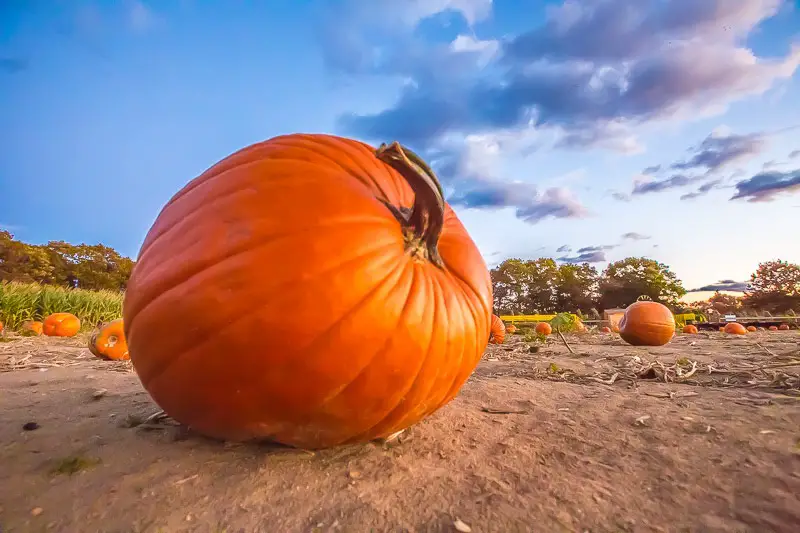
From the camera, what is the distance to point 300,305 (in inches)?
55.2

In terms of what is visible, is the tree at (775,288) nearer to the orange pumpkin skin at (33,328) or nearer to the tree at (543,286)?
the tree at (543,286)

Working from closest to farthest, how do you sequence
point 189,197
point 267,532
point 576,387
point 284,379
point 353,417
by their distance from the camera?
point 267,532
point 284,379
point 353,417
point 189,197
point 576,387

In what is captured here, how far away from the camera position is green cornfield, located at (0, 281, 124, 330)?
10.3 m

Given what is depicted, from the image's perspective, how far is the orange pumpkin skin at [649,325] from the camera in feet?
21.9

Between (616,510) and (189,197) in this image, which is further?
(189,197)

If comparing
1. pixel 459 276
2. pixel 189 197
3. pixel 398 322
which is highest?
pixel 189 197

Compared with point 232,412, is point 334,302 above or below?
above

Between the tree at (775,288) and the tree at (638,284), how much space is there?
5992 mm

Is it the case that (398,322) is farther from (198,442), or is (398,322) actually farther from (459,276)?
A: (198,442)

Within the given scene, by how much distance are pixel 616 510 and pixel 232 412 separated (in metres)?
1.20

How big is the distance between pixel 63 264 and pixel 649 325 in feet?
102

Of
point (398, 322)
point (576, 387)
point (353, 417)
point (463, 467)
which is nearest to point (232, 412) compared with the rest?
point (353, 417)

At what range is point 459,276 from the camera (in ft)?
5.99

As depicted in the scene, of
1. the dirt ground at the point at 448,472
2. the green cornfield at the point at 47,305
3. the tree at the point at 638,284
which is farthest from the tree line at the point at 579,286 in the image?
the dirt ground at the point at 448,472
